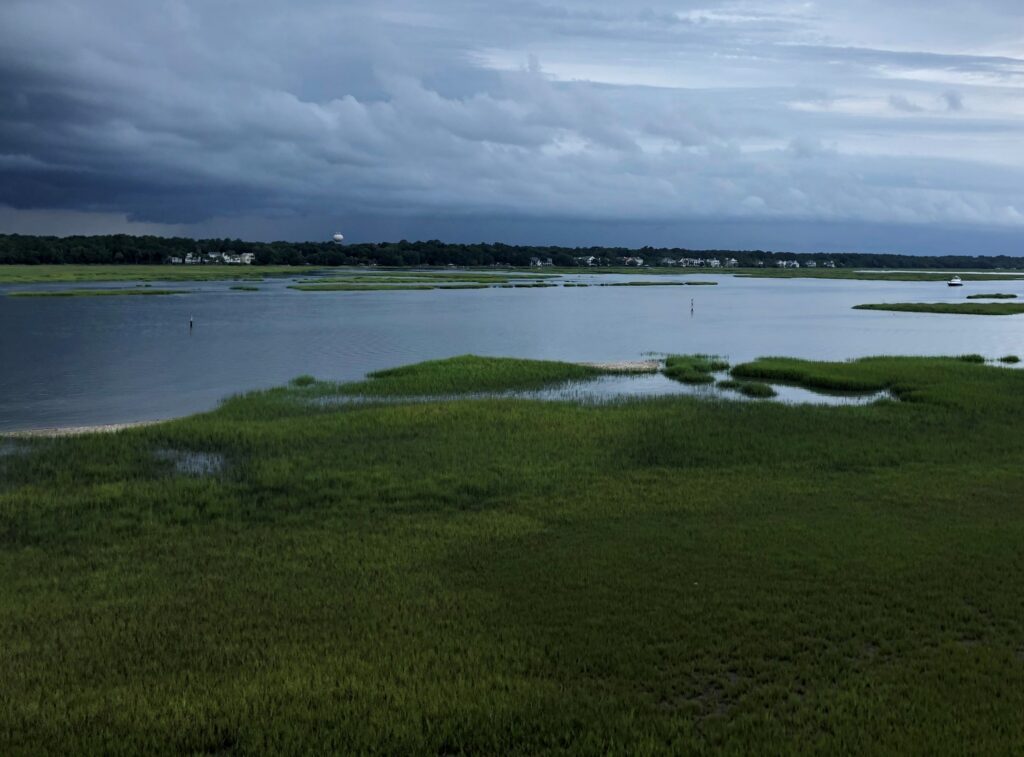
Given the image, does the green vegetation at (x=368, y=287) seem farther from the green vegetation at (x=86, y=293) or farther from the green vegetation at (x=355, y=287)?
the green vegetation at (x=86, y=293)

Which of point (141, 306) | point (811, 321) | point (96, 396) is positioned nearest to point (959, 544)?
point (96, 396)

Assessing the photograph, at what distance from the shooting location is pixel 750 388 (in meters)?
34.2

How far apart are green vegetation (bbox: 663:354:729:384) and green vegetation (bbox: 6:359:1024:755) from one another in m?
15.7

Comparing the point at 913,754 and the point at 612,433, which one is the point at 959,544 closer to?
the point at 913,754

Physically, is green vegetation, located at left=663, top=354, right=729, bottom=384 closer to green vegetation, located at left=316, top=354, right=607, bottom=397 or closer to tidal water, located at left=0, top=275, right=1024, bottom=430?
green vegetation, located at left=316, top=354, right=607, bottom=397

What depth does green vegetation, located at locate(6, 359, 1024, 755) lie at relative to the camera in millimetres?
8367

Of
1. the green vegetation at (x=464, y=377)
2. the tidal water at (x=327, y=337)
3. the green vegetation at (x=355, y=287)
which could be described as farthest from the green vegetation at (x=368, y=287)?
the green vegetation at (x=464, y=377)

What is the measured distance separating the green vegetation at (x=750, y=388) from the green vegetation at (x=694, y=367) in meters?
1.27

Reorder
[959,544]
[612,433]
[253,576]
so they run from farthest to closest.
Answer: [612,433] → [959,544] → [253,576]

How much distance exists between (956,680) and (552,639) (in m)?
4.13

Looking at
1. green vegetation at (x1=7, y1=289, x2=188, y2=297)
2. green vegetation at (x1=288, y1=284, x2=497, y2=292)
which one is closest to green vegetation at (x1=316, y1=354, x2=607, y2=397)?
green vegetation at (x1=7, y1=289, x2=188, y2=297)

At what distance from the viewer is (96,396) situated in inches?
1375

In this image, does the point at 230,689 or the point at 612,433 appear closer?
the point at 230,689

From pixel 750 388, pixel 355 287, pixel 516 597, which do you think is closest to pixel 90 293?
pixel 355 287
